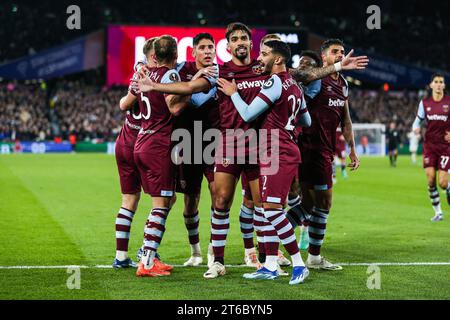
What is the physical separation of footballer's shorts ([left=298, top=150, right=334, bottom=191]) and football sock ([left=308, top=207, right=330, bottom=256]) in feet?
0.95

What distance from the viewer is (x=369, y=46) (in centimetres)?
5600

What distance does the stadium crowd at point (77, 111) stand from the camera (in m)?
48.0

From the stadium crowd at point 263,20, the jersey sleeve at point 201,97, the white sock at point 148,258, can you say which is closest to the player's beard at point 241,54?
the jersey sleeve at point 201,97

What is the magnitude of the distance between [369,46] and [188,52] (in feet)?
82.9

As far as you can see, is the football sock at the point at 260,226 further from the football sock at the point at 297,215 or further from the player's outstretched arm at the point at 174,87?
the player's outstretched arm at the point at 174,87

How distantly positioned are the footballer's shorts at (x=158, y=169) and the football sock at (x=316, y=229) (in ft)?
5.83

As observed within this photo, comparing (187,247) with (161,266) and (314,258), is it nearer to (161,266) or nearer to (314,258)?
(161,266)

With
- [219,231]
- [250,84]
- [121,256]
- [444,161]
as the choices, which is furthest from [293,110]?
[444,161]

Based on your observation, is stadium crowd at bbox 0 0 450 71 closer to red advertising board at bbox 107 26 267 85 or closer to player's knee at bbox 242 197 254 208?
red advertising board at bbox 107 26 267 85

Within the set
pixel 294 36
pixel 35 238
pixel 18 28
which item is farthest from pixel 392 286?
pixel 18 28

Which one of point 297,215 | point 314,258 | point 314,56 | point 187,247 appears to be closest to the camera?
point 314,258

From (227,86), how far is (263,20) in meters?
49.6

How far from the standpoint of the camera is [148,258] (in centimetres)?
807
